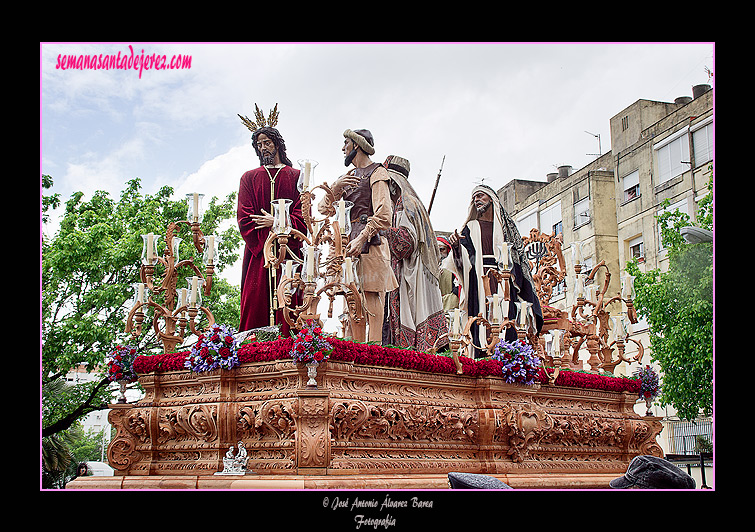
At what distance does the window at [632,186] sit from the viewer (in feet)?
108

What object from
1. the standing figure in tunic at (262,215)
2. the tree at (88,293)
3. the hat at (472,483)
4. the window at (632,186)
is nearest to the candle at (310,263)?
the standing figure in tunic at (262,215)

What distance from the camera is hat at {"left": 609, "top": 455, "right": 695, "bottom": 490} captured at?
8.78 meters

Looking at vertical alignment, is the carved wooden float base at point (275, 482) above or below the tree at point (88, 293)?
below

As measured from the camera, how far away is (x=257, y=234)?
39.4 ft

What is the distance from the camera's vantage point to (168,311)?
39.3 feet

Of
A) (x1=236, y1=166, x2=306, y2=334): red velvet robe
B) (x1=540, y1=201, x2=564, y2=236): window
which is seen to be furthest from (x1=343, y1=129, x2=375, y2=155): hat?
(x1=540, y1=201, x2=564, y2=236): window

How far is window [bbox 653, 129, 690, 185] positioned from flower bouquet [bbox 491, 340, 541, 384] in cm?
2073

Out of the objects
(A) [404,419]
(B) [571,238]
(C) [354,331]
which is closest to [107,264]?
(C) [354,331]

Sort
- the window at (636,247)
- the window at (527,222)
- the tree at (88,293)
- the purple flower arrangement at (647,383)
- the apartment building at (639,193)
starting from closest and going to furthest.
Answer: the purple flower arrangement at (647,383), the tree at (88,293), the apartment building at (639,193), the window at (636,247), the window at (527,222)

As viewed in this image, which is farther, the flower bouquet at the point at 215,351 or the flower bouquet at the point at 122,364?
the flower bouquet at the point at 122,364

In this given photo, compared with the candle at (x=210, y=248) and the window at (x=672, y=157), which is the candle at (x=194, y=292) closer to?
the candle at (x=210, y=248)

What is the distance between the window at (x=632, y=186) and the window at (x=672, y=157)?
55.7 inches

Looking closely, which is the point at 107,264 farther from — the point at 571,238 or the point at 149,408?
the point at 571,238

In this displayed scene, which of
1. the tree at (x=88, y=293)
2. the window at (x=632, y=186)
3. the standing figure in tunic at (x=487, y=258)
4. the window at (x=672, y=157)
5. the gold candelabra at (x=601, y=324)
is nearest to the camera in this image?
the standing figure in tunic at (x=487, y=258)
